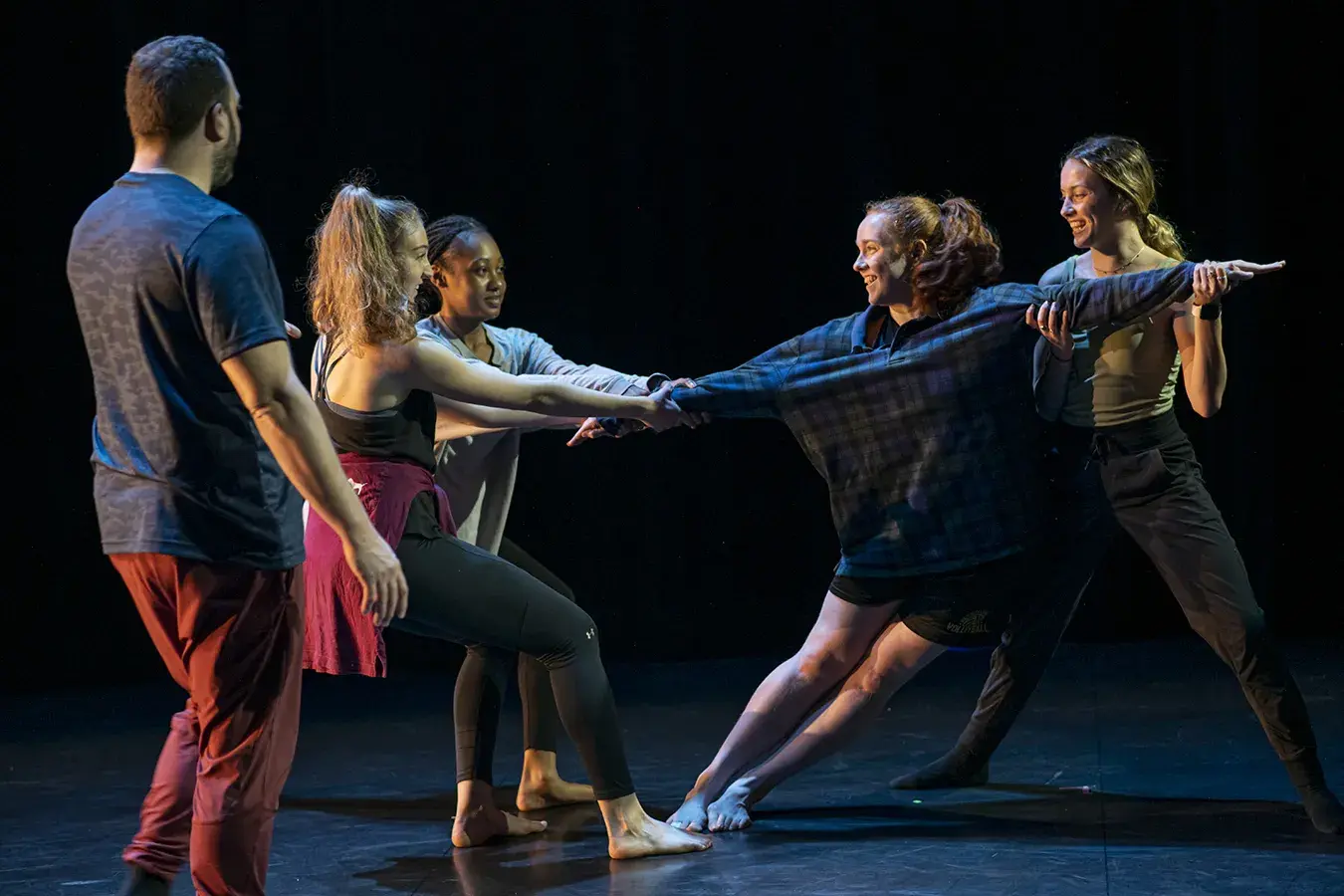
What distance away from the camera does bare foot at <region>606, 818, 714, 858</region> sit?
3529 millimetres

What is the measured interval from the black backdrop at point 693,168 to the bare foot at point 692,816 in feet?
8.29

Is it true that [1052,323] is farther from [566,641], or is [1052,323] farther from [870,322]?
[566,641]

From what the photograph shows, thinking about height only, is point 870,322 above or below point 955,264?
below

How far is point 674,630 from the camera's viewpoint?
636 cm

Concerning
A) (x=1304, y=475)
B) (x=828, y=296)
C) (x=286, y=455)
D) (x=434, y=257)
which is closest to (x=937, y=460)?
(x=434, y=257)

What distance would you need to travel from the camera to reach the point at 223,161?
2.62 meters

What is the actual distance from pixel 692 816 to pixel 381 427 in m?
1.12

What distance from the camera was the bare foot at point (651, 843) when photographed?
3529 millimetres

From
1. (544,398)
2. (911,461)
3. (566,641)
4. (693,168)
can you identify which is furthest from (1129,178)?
(693,168)

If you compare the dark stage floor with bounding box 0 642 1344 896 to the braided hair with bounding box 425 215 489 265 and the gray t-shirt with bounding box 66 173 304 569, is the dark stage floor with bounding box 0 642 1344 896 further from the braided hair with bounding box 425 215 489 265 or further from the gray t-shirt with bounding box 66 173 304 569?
the braided hair with bounding box 425 215 489 265

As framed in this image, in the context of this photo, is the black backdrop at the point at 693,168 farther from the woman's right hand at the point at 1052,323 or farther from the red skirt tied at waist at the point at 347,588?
the red skirt tied at waist at the point at 347,588

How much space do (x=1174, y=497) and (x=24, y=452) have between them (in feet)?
13.7

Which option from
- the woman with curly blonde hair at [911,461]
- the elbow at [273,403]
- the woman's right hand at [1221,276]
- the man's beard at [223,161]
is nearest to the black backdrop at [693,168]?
the woman with curly blonde hair at [911,461]

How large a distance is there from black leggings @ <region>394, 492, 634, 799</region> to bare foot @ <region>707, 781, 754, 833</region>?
27 cm
